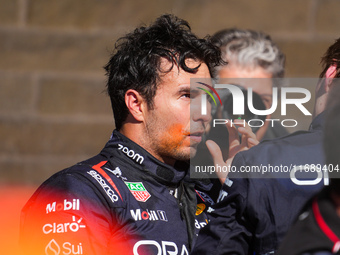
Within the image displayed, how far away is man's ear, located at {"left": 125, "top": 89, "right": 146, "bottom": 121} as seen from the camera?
2.56m

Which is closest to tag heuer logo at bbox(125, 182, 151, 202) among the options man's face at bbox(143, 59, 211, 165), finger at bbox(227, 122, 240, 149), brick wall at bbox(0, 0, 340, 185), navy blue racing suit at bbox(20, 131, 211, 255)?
navy blue racing suit at bbox(20, 131, 211, 255)

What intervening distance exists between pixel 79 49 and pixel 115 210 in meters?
2.71

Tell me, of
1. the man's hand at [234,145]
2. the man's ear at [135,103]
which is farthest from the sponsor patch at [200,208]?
the man's ear at [135,103]

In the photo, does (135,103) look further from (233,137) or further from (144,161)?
(233,137)

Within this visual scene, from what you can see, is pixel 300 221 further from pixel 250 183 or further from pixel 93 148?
pixel 93 148

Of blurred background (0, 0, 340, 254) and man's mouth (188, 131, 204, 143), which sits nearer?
man's mouth (188, 131, 204, 143)

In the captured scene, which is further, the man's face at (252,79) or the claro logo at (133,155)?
the man's face at (252,79)

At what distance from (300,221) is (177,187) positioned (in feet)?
4.14

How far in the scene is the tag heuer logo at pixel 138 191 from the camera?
7.56 ft

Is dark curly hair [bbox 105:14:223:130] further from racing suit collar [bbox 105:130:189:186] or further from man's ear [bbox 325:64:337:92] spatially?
man's ear [bbox 325:64:337:92]

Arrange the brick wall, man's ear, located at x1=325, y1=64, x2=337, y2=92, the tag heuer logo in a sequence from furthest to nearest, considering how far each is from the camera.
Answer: the brick wall → the tag heuer logo → man's ear, located at x1=325, y1=64, x2=337, y2=92

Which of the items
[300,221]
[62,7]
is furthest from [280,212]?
[62,7]

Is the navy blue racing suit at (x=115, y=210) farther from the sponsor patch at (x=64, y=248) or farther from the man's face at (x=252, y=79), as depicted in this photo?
the man's face at (x=252, y=79)

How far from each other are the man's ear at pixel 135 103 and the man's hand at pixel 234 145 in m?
0.31
